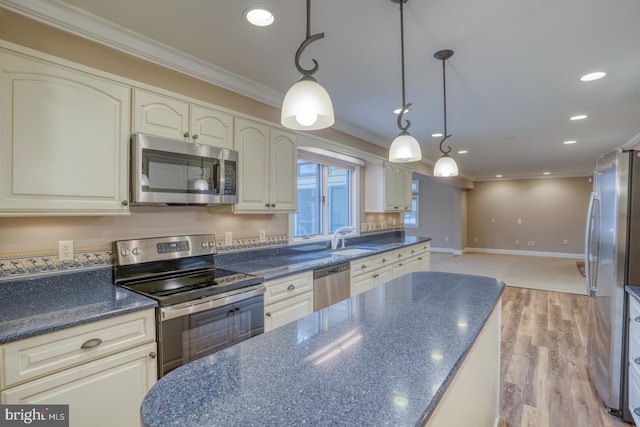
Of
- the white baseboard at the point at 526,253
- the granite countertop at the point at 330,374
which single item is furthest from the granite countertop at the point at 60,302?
the white baseboard at the point at 526,253

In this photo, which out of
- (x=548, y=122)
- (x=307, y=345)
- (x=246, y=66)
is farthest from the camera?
(x=548, y=122)

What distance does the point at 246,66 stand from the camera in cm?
243

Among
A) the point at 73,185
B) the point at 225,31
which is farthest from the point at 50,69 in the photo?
the point at 225,31

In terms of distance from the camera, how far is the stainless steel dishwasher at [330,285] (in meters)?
2.82

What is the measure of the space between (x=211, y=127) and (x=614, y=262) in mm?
3011

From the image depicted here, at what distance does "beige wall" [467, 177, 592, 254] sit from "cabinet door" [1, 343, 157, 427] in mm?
10652

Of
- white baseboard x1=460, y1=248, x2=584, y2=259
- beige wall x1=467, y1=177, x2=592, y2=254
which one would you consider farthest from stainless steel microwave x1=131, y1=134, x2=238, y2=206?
beige wall x1=467, y1=177, x2=592, y2=254

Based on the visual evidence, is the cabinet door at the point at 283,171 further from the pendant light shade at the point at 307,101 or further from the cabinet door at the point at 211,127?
the pendant light shade at the point at 307,101

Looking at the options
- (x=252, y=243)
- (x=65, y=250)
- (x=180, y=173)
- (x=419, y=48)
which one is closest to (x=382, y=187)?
(x=252, y=243)

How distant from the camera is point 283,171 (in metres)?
2.94

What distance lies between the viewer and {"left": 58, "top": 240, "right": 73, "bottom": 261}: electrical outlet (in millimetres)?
1851

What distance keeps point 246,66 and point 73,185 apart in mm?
1431

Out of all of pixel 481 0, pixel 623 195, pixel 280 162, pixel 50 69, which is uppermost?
pixel 481 0

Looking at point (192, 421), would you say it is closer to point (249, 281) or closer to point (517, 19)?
point (249, 281)
